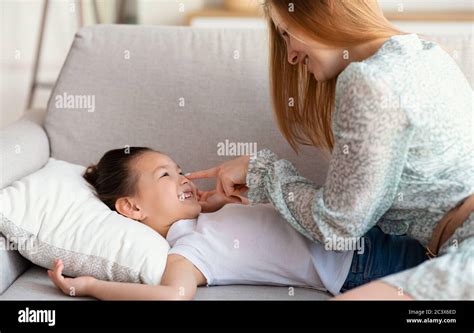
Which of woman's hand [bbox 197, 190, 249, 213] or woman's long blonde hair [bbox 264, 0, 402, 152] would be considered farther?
woman's hand [bbox 197, 190, 249, 213]

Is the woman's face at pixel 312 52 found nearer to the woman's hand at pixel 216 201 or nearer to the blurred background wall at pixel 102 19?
the woman's hand at pixel 216 201

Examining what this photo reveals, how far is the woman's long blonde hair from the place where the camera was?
1415 millimetres

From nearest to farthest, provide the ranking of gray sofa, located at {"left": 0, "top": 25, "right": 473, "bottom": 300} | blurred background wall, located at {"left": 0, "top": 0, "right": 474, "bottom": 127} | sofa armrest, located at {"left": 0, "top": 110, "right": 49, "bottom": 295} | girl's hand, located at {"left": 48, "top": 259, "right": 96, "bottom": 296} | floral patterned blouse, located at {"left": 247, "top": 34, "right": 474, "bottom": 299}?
floral patterned blouse, located at {"left": 247, "top": 34, "right": 474, "bottom": 299} < girl's hand, located at {"left": 48, "top": 259, "right": 96, "bottom": 296} < sofa armrest, located at {"left": 0, "top": 110, "right": 49, "bottom": 295} < gray sofa, located at {"left": 0, "top": 25, "right": 473, "bottom": 300} < blurred background wall, located at {"left": 0, "top": 0, "right": 474, "bottom": 127}

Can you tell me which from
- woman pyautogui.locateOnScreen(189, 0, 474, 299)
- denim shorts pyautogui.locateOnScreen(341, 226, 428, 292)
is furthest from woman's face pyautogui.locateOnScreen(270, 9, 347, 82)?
denim shorts pyautogui.locateOnScreen(341, 226, 428, 292)

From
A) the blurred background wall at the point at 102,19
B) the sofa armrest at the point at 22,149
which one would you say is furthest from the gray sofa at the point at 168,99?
the blurred background wall at the point at 102,19

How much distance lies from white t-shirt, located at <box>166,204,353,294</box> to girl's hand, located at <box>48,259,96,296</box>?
188 millimetres

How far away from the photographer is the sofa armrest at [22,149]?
5.59ft

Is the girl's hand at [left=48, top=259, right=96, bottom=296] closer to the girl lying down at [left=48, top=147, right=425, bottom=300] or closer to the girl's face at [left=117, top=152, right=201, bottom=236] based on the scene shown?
the girl lying down at [left=48, top=147, right=425, bottom=300]

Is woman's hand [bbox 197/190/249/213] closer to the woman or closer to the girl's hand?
the woman

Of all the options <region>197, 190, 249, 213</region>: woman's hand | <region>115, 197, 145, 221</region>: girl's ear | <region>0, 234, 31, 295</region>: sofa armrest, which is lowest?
<region>0, 234, 31, 295</region>: sofa armrest

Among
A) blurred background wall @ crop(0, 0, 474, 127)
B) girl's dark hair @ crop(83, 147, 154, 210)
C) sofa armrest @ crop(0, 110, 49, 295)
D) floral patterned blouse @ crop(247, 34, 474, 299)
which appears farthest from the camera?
blurred background wall @ crop(0, 0, 474, 127)

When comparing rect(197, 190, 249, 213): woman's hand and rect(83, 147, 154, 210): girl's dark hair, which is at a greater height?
rect(83, 147, 154, 210): girl's dark hair

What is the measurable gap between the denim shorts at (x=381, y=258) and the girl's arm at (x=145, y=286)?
31 centimetres
